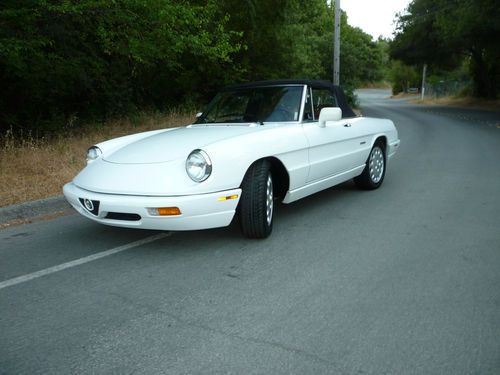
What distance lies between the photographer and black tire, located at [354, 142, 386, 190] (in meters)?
6.46

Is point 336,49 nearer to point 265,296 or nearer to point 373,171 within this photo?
point 373,171

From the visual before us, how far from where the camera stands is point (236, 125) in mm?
5113

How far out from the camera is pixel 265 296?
3.21 metres

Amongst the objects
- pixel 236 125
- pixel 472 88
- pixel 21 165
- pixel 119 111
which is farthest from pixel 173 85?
pixel 472 88

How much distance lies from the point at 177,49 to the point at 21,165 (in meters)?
3.91

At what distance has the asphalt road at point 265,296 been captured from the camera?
248 centimetres

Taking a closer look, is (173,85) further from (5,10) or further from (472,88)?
(472,88)

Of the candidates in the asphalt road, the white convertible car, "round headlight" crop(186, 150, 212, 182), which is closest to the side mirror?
the white convertible car

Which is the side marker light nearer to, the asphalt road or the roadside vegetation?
the asphalt road

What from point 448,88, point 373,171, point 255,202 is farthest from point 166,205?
point 448,88

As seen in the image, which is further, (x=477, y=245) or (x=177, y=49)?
(x=177, y=49)

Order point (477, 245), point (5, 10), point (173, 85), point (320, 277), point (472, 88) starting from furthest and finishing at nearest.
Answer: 1. point (472, 88)
2. point (173, 85)
3. point (5, 10)
4. point (477, 245)
5. point (320, 277)

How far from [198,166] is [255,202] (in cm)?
59

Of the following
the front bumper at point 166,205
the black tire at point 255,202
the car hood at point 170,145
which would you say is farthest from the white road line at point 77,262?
the black tire at point 255,202
